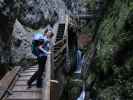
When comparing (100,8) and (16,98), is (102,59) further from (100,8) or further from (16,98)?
(100,8)

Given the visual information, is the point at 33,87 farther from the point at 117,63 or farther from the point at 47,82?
the point at 117,63

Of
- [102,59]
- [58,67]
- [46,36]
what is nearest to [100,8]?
[58,67]

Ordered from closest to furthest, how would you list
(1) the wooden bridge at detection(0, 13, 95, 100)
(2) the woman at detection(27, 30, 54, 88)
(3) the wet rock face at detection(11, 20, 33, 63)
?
(1) the wooden bridge at detection(0, 13, 95, 100) < (2) the woman at detection(27, 30, 54, 88) < (3) the wet rock face at detection(11, 20, 33, 63)

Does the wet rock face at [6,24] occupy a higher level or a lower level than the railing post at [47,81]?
higher

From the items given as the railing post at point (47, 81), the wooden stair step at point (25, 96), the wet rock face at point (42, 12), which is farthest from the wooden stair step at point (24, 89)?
the wet rock face at point (42, 12)

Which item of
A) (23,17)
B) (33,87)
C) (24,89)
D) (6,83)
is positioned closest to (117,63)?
(33,87)

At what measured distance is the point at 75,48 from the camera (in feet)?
87.8

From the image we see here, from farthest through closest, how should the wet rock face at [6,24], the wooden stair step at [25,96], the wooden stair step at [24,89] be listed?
the wet rock face at [6,24] → the wooden stair step at [24,89] → the wooden stair step at [25,96]

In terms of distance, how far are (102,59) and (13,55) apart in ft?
30.2

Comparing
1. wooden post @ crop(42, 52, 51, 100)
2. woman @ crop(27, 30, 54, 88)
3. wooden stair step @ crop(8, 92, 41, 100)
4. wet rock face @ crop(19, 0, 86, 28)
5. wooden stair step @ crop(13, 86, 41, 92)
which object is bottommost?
wooden stair step @ crop(8, 92, 41, 100)

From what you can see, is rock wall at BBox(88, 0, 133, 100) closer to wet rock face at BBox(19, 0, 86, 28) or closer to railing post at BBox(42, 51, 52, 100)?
railing post at BBox(42, 51, 52, 100)

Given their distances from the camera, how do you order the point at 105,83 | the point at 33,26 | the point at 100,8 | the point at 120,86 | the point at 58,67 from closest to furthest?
the point at 120,86 → the point at 105,83 → the point at 58,67 → the point at 100,8 → the point at 33,26

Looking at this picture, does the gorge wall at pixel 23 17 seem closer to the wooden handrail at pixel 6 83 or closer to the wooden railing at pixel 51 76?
the wooden railing at pixel 51 76

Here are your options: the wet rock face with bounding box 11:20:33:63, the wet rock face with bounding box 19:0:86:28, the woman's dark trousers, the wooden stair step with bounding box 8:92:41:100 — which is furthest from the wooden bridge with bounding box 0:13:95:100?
the wet rock face with bounding box 19:0:86:28
